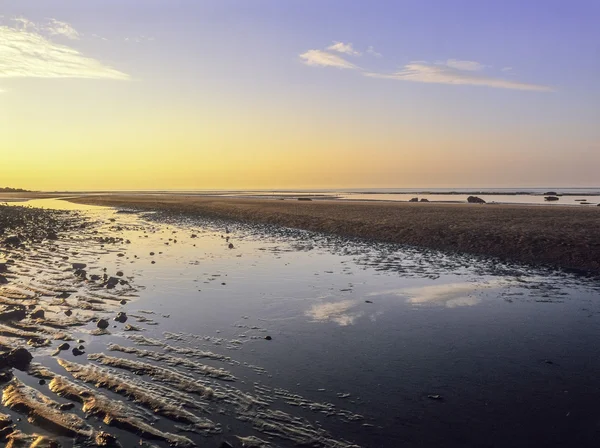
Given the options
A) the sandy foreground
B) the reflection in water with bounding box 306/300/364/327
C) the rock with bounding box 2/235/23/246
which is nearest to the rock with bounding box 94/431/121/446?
the reflection in water with bounding box 306/300/364/327

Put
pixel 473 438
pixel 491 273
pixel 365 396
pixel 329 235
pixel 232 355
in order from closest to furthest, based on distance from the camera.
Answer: pixel 473 438
pixel 365 396
pixel 232 355
pixel 491 273
pixel 329 235

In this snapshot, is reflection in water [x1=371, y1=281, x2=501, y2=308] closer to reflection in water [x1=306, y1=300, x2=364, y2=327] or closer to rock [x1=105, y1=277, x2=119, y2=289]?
reflection in water [x1=306, y1=300, x2=364, y2=327]

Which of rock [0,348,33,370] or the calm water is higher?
rock [0,348,33,370]

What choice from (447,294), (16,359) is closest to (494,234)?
(447,294)

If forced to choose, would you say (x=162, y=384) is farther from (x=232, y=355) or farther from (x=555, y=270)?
(x=555, y=270)

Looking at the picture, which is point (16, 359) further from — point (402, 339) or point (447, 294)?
point (447, 294)

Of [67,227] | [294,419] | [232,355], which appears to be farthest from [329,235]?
[294,419]

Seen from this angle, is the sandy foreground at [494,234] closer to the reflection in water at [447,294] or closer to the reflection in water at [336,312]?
the reflection in water at [447,294]
